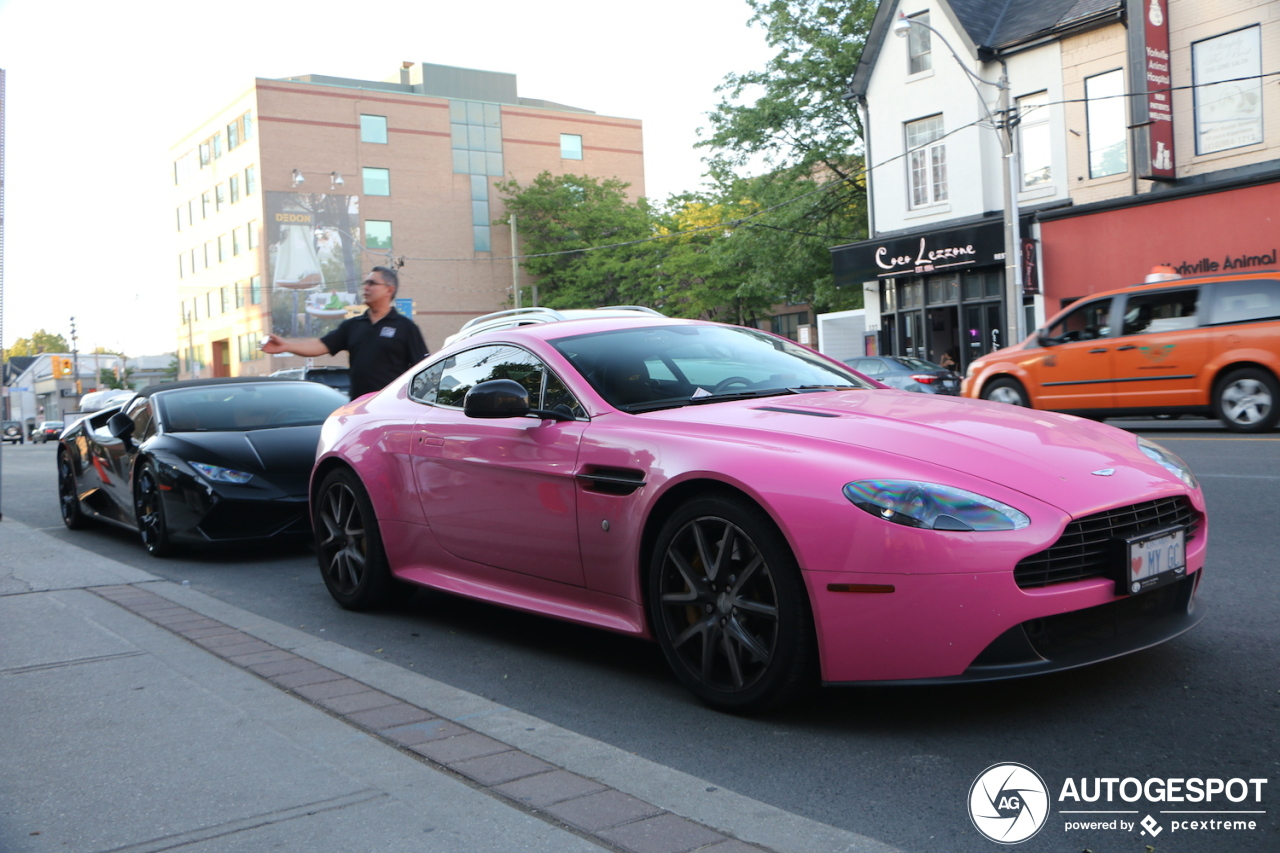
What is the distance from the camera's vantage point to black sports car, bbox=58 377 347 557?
742 cm

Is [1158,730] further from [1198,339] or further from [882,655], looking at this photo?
[1198,339]

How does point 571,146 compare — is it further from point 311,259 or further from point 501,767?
point 501,767

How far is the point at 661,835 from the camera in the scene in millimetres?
2689

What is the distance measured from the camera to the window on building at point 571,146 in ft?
217

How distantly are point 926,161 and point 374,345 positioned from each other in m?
22.0

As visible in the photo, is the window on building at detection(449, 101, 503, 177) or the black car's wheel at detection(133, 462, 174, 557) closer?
the black car's wheel at detection(133, 462, 174, 557)

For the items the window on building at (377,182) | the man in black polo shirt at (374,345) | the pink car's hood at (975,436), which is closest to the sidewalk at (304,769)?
the pink car's hood at (975,436)

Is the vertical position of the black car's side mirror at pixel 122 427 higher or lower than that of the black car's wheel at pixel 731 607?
higher

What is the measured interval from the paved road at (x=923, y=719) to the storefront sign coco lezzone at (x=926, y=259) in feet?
67.6

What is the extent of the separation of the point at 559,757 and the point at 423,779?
424 mm

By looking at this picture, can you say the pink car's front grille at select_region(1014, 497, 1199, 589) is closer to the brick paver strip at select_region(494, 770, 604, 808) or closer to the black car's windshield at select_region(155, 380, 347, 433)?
the brick paver strip at select_region(494, 770, 604, 808)

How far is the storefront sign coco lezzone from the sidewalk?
22.8 metres

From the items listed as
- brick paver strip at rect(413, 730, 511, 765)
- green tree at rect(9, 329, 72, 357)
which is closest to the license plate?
brick paver strip at rect(413, 730, 511, 765)

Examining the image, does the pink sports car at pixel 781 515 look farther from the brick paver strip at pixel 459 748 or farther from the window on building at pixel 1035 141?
the window on building at pixel 1035 141
